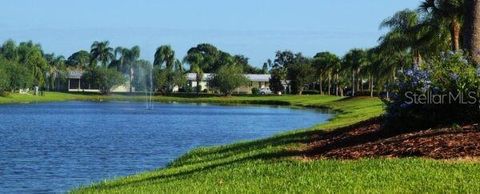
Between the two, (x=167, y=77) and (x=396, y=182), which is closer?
(x=396, y=182)

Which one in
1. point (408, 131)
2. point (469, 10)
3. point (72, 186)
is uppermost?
point (469, 10)

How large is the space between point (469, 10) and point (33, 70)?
129 metres

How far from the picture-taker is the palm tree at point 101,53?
598 feet

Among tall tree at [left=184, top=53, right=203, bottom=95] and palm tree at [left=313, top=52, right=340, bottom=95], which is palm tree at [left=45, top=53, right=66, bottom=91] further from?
palm tree at [left=313, top=52, right=340, bottom=95]

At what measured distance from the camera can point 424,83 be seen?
2195 centimetres

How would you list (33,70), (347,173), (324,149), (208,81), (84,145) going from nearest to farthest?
Answer: (347,173)
(324,149)
(84,145)
(33,70)
(208,81)

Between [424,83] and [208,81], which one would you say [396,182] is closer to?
[424,83]

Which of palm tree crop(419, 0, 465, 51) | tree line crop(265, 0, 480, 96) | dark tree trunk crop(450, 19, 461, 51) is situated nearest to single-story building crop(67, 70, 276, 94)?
tree line crop(265, 0, 480, 96)

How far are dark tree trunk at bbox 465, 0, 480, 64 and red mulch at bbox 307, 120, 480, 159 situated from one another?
3448 millimetres

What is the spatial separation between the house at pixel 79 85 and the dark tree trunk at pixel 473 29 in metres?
146

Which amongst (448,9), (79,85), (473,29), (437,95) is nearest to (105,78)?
(79,85)

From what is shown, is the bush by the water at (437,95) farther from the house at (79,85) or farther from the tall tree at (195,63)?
the house at (79,85)

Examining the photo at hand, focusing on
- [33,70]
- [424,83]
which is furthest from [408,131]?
[33,70]

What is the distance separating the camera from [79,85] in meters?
180
